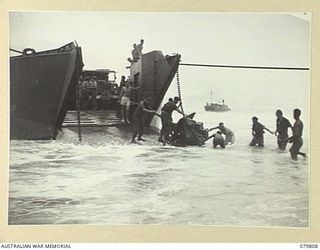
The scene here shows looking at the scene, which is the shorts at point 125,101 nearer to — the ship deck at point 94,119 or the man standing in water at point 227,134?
the ship deck at point 94,119

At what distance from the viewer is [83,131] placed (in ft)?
2.80

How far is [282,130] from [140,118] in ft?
0.76

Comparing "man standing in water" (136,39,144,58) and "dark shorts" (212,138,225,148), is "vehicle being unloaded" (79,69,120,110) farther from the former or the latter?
"dark shorts" (212,138,225,148)

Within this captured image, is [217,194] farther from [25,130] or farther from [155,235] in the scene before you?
[25,130]

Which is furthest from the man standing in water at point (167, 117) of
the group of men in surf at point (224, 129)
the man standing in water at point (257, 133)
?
the man standing in water at point (257, 133)

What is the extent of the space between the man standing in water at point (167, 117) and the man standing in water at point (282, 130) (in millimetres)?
159

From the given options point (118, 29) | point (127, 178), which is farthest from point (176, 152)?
point (118, 29)

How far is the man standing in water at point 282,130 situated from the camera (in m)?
0.84

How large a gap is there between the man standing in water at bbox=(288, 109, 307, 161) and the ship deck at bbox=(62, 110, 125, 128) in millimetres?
279

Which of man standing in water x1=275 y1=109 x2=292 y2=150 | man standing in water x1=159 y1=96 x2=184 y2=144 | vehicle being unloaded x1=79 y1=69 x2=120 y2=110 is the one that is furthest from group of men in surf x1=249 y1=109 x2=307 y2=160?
vehicle being unloaded x1=79 y1=69 x2=120 y2=110

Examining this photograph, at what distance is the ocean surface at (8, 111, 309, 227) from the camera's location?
822mm

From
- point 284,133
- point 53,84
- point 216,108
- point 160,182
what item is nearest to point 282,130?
point 284,133

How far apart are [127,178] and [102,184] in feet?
0.13

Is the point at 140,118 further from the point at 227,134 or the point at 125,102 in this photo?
the point at 227,134
